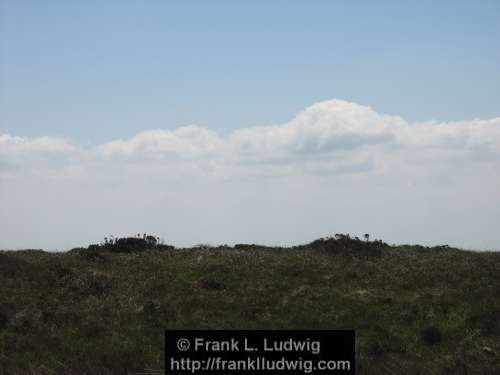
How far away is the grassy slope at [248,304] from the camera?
19828mm

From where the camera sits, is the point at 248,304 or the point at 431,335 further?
the point at 248,304

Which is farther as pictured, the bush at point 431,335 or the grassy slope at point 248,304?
the bush at point 431,335

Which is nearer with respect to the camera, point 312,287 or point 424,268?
point 312,287

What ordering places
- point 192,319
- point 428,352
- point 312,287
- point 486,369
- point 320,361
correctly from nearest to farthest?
point 320,361
point 486,369
point 428,352
point 192,319
point 312,287

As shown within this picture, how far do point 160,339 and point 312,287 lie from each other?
22.3 feet

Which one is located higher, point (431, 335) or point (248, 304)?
point (248, 304)

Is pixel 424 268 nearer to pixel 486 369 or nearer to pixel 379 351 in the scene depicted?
pixel 379 351

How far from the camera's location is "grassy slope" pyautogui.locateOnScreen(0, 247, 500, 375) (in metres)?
19.8

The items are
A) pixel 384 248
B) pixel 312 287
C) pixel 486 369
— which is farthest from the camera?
pixel 384 248

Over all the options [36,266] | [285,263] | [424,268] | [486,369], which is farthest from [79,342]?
[424,268]

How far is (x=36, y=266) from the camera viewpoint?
93.5ft

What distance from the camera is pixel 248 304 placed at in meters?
24.0

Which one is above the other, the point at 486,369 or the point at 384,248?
the point at 384,248

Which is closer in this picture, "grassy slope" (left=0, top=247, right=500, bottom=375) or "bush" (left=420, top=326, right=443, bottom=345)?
"grassy slope" (left=0, top=247, right=500, bottom=375)
